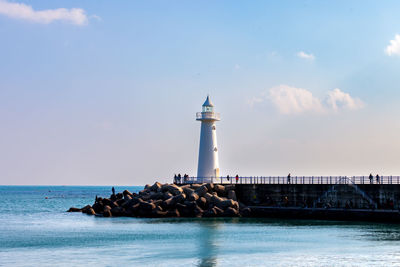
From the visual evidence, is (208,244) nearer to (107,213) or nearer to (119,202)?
(107,213)

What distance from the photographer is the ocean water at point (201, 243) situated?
29.8 meters

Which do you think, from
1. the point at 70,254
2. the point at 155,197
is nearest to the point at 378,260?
the point at 70,254

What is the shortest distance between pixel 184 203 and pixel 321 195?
12.0 m

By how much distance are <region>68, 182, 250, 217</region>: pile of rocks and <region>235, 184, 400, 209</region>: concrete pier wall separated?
5.50ft

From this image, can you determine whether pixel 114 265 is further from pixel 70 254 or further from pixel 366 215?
pixel 366 215

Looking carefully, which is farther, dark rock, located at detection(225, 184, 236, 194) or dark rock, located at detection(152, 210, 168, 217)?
dark rock, located at detection(225, 184, 236, 194)

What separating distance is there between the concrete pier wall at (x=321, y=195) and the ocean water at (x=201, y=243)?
10.8ft

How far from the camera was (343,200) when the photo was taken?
164 ft

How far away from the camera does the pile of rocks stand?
173 ft

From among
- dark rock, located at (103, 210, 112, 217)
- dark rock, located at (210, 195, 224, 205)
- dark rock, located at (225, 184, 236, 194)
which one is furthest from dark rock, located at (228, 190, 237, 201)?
dark rock, located at (103, 210, 112, 217)

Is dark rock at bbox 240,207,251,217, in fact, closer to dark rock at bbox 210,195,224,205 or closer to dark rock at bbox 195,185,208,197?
dark rock at bbox 210,195,224,205

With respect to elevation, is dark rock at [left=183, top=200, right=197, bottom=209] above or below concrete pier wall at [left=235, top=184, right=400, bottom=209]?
below

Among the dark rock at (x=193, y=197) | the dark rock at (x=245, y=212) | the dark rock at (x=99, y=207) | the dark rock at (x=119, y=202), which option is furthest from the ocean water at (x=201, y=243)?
the dark rock at (x=99, y=207)

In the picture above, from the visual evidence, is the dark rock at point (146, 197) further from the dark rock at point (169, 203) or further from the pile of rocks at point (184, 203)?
the dark rock at point (169, 203)
